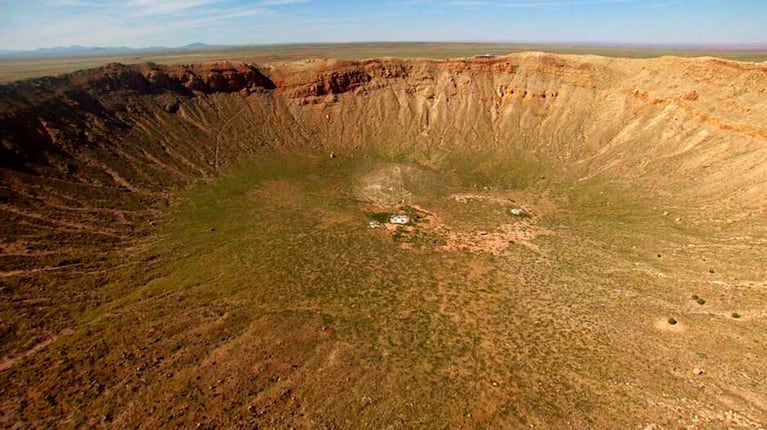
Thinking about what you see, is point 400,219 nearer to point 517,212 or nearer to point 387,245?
point 387,245

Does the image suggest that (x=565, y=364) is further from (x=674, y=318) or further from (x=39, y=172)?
(x=39, y=172)

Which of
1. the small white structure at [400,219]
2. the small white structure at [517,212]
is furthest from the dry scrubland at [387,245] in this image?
the small white structure at [400,219]

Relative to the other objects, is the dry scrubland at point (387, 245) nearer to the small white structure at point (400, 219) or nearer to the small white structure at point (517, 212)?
the small white structure at point (517, 212)

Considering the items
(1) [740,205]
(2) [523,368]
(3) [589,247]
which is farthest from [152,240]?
(1) [740,205]

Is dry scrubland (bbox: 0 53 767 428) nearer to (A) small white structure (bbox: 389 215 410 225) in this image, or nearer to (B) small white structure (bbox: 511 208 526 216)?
(B) small white structure (bbox: 511 208 526 216)

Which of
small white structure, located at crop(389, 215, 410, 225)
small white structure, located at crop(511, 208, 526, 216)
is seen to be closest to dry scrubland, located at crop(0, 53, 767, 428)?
small white structure, located at crop(511, 208, 526, 216)
